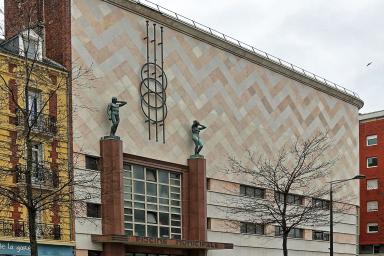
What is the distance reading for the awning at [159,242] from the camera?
123 feet

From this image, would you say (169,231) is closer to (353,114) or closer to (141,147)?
(141,147)

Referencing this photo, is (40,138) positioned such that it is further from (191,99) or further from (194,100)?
(194,100)

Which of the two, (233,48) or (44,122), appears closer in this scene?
(44,122)

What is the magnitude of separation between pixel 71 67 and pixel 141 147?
22.6ft

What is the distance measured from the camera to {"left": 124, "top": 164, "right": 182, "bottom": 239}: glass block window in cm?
4050

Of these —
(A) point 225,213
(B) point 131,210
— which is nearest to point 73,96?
(B) point 131,210

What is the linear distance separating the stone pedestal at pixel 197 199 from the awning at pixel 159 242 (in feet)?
3.31

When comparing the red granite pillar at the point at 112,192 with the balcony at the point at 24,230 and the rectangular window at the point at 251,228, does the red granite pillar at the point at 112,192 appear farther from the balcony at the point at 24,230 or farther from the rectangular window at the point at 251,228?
the rectangular window at the point at 251,228

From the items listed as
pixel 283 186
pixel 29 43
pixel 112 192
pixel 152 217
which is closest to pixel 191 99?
pixel 283 186

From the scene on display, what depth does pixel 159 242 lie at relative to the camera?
131 ft

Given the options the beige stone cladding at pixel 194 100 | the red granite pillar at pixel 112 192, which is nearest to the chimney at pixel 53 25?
the beige stone cladding at pixel 194 100

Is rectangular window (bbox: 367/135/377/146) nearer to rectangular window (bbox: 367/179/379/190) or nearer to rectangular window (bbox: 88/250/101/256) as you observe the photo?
rectangular window (bbox: 367/179/379/190)

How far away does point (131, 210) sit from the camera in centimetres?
4044

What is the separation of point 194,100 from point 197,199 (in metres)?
6.69
